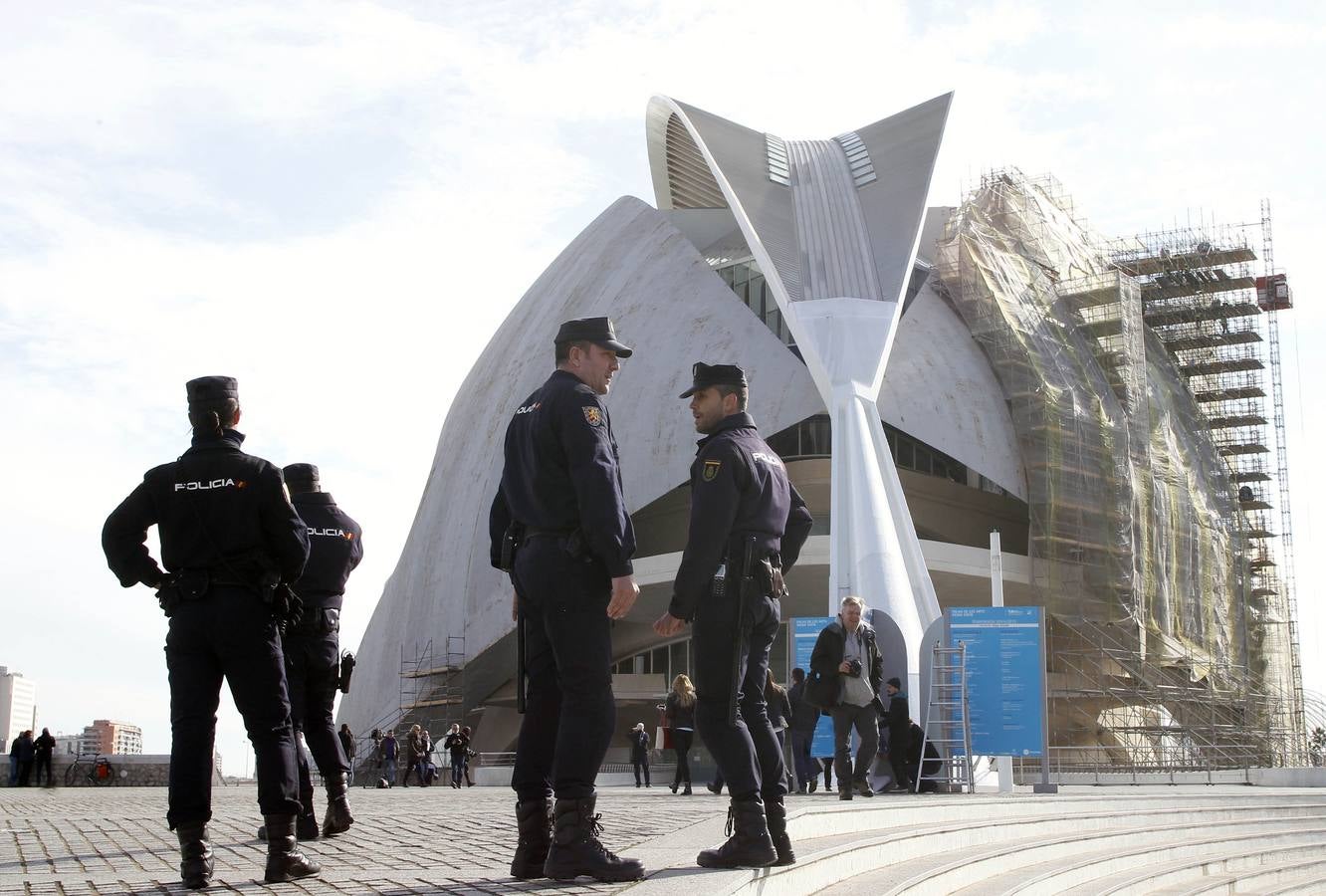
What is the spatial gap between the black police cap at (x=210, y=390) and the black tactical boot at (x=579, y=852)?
1619 mm

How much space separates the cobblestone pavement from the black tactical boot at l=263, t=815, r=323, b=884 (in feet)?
0.17

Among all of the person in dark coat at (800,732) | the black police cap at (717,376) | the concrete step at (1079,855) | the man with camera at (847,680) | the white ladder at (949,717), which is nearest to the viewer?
the black police cap at (717,376)

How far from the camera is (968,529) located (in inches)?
1179

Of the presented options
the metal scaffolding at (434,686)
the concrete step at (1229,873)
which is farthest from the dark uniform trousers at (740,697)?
the metal scaffolding at (434,686)

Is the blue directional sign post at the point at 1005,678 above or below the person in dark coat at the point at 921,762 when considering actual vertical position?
above

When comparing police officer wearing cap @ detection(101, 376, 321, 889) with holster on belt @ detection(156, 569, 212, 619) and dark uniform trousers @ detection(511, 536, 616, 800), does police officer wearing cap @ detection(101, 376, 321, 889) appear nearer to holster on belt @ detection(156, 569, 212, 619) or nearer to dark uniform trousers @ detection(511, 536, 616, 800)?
holster on belt @ detection(156, 569, 212, 619)

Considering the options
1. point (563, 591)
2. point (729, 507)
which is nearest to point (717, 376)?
point (729, 507)

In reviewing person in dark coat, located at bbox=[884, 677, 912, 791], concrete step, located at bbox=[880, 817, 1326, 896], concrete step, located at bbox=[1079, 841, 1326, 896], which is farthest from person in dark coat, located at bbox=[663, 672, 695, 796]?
concrete step, located at bbox=[1079, 841, 1326, 896]

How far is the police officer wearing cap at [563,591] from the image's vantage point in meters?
4.19

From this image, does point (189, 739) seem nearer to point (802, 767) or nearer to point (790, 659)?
point (802, 767)

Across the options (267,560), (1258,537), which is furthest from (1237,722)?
(267,560)

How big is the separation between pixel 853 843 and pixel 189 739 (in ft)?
7.59

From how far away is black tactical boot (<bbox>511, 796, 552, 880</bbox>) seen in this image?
13.5ft

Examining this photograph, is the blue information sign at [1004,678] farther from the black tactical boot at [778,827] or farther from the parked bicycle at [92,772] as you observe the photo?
the parked bicycle at [92,772]
